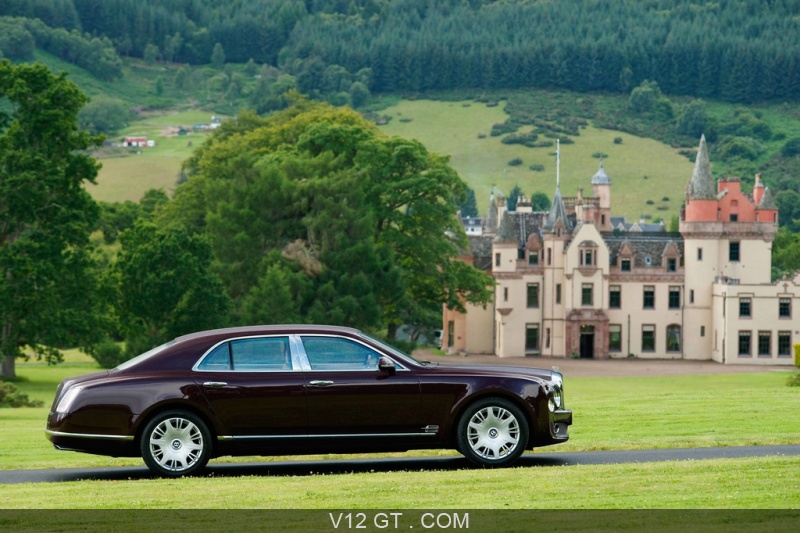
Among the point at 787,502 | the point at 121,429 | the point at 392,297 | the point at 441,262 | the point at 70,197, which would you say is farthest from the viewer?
the point at 441,262

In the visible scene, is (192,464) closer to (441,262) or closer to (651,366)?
(441,262)

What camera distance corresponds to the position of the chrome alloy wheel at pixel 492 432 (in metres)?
18.8

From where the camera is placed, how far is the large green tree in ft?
237

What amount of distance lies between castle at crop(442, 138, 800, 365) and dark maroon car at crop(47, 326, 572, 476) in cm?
8040

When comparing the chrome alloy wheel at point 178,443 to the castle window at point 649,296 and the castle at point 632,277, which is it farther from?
the castle window at point 649,296

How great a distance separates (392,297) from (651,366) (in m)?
22.2

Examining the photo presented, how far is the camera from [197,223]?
93.4 meters

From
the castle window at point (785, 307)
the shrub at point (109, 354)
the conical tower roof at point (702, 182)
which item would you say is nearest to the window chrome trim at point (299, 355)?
the shrub at point (109, 354)

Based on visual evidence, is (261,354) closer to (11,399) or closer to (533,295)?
(11,399)

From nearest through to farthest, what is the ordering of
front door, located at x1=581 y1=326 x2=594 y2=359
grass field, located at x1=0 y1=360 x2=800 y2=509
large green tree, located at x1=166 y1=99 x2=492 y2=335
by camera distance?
grass field, located at x1=0 y1=360 x2=800 y2=509, large green tree, located at x1=166 y1=99 x2=492 y2=335, front door, located at x1=581 y1=326 x2=594 y2=359

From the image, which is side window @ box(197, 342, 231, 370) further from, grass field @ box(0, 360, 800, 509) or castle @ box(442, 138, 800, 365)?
castle @ box(442, 138, 800, 365)

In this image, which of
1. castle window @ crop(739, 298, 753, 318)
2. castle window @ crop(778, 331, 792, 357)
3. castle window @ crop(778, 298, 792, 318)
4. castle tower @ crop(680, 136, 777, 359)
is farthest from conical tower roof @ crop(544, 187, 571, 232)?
castle window @ crop(778, 331, 792, 357)

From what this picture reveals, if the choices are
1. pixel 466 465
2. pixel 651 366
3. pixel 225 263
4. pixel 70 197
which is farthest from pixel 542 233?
pixel 466 465

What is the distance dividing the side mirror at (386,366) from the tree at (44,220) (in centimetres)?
4624
